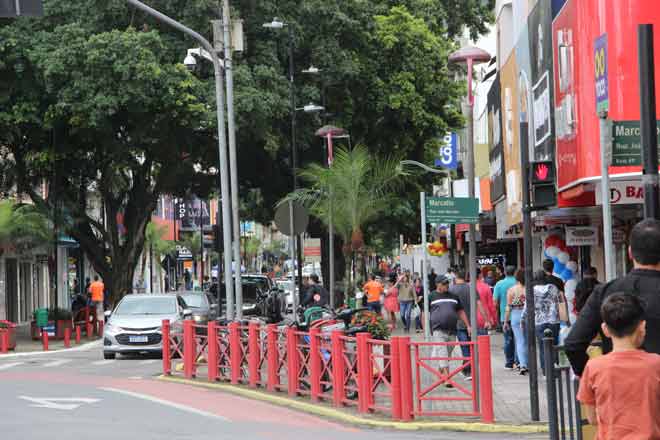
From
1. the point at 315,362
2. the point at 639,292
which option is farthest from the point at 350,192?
the point at 639,292

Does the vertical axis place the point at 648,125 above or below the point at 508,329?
above

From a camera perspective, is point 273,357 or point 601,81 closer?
point 601,81

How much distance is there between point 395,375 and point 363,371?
35.9 inches

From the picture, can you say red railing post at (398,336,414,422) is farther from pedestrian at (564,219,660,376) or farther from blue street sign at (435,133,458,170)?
blue street sign at (435,133,458,170)

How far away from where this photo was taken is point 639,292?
682 centimetres

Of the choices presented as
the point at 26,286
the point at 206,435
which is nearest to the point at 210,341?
the point at 206,435

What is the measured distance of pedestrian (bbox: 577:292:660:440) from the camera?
20.6 ft

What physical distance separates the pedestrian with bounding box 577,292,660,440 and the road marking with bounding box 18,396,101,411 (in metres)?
11.7

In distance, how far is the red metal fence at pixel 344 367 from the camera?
14977 mm

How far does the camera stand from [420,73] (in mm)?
44938

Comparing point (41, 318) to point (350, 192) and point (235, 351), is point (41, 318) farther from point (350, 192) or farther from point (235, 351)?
point (235, 351)

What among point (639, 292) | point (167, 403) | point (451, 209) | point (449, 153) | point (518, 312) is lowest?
point (167, 403)

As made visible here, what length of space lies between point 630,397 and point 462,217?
36.7 ft

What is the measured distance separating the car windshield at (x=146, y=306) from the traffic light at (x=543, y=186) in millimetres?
16801
